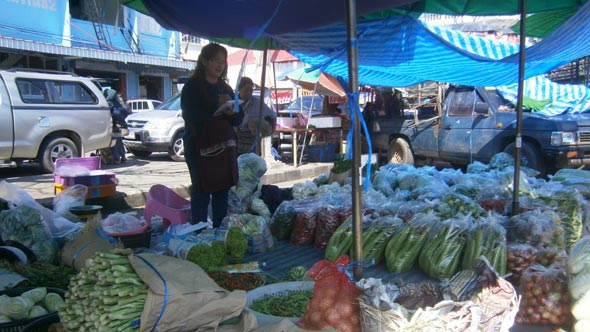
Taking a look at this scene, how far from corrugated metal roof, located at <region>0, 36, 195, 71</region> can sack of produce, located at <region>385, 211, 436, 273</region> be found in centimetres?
1450

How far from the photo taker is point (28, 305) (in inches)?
90.2

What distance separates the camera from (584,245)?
2.72 metres

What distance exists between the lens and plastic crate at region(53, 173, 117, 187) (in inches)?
236

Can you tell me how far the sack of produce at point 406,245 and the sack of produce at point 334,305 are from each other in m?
1.39

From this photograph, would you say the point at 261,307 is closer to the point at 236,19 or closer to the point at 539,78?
the point at 236,19

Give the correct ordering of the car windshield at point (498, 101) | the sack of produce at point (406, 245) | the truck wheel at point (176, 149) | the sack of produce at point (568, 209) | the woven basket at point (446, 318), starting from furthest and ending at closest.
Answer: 1. the truck wheel at point (176, 149)
2. the car windshield at point (498, 101)
3. the sack of produce at point (568, 209)
4. the sack of produce at point (406, 245)
5. the woven basket at point (446, 318)

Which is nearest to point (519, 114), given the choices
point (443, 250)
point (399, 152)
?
point (443, 250)

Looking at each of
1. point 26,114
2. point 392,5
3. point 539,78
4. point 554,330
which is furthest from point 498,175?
point 26,114

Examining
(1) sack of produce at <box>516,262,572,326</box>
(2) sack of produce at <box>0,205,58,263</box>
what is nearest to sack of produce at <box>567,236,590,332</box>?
(1) sack of produce at <box>516,262,572,326</box>

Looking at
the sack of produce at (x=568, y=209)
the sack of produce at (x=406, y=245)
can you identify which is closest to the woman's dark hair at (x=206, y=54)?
the sack of produce at (x=406, y=245)

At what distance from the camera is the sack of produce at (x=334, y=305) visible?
210 cm

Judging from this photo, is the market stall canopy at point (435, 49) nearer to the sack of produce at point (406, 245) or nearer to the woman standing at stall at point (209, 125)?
the woman standing at stall at point (209, 125)

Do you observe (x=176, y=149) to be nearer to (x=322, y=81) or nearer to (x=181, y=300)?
(x=322, y=81)

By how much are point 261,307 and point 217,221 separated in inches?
77.6
